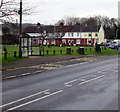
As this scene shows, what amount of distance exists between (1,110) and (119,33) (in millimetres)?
117964

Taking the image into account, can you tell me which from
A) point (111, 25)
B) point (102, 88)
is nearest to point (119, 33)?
point (111, 25)

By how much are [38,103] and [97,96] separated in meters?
2.53

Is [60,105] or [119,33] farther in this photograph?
[119,33]

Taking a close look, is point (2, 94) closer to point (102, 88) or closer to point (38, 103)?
point (38, 103)

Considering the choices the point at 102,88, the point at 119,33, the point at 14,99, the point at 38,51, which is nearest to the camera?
the point at 14,99

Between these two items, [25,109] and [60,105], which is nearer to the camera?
[25,109]

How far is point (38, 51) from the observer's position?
34250mm

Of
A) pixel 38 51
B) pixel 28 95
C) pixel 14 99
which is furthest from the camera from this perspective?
pixel 38 51

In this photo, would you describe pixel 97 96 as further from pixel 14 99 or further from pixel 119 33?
pixel 119 33

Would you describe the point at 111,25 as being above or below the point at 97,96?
above

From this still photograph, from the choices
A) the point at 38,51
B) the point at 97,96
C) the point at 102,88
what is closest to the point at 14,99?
the point at 97,96

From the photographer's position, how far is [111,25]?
132 m

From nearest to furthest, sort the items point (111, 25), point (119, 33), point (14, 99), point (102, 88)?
point (14, 99)
point (102, 88)
point (119, 33)
point (111, 25)

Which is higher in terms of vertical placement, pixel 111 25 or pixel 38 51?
pixel 111 25
